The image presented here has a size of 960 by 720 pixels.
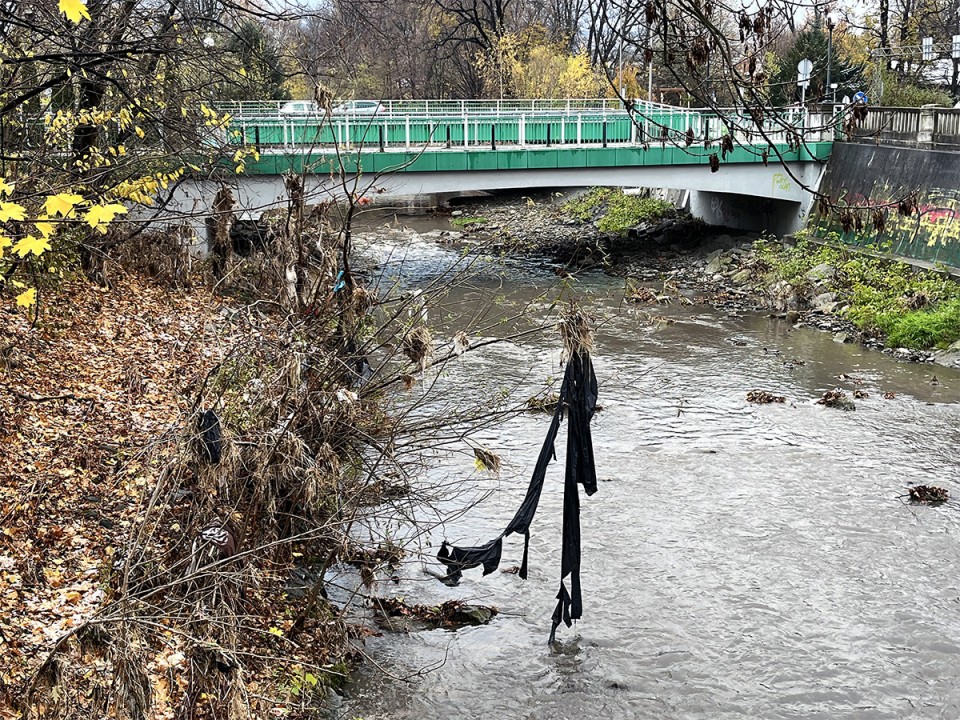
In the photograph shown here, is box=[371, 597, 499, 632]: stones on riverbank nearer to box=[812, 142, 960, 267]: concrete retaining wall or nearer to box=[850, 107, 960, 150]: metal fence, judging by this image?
box=[812, 142, 960, 267]: concrete retaining wall

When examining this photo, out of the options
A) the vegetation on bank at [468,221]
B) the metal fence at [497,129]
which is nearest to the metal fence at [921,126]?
the metal fence at [497,129]

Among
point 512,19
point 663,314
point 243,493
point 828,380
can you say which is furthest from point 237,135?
point 512,19

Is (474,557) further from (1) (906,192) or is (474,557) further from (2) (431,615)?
(1) (906,192)

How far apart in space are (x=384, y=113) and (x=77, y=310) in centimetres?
1270

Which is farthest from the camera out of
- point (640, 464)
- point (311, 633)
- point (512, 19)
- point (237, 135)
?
point (512, 19)

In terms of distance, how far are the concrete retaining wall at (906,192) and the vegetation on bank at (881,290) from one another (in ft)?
2.06

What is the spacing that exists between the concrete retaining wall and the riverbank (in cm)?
66

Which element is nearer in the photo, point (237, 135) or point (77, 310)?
point (77, 310)

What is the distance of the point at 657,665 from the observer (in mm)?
9398

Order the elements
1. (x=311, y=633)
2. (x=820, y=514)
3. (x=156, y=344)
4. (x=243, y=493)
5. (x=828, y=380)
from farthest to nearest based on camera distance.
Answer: (x=828, y=380), (x=156, y=344), (x=820, y=514), (x=311, y=633), (x=243, y=493)

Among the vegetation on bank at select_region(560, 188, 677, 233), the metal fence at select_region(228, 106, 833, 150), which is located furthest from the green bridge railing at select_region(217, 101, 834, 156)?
the vegetation on bank at select_region(560, 188, 677, 233)

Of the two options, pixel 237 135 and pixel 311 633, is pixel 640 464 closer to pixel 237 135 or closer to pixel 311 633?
pixel 311 633

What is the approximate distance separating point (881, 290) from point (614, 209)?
14.2 m

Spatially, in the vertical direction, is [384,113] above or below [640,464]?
above
